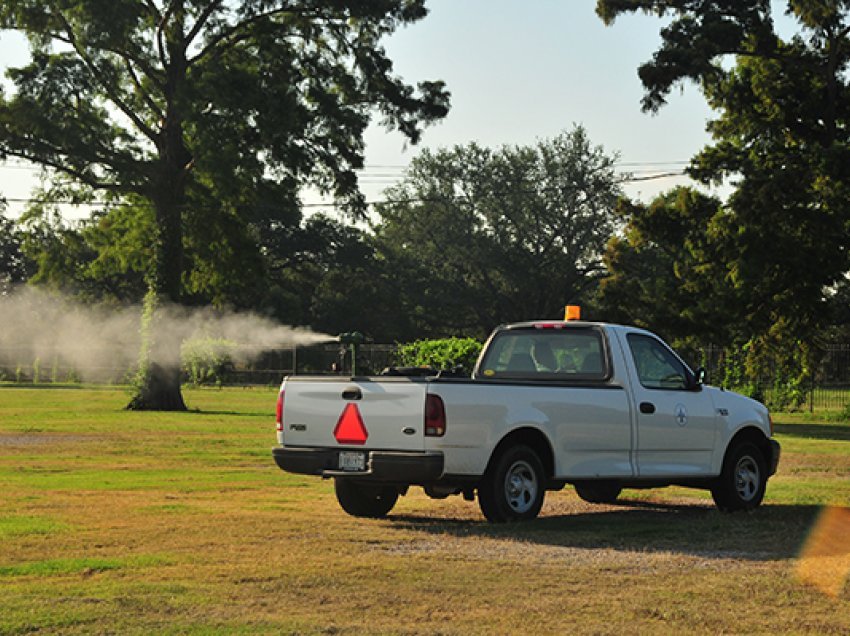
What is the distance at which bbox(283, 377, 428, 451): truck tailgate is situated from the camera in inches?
515

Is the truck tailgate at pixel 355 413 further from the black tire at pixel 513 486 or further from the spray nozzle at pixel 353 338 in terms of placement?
the spray nozzle at pixel 353 338

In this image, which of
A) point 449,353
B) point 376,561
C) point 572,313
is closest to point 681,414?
point 572,313

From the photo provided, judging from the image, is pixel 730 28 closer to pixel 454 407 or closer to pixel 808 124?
pixel 808 124

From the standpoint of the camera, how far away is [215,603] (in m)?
8.95

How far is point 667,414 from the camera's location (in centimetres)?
1479

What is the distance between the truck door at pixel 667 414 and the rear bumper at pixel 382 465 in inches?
104

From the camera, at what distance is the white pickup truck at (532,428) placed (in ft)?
43.0

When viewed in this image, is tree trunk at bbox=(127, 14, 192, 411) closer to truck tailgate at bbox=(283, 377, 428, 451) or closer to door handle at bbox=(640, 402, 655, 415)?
truck tailgate at bbox=(283, 377, 428, 451)

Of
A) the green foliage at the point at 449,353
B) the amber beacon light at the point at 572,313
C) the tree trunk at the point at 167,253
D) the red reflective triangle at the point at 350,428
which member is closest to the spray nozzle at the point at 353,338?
the amber beacon light at the point at 572,313

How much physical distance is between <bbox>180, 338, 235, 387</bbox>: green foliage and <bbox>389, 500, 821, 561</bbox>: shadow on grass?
5400cm

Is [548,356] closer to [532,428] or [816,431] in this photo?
[532,428]

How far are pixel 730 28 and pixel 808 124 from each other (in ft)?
12.2

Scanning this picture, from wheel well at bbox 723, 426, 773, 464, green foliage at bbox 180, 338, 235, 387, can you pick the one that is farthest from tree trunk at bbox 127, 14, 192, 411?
wheel well at bbox 723, 426, 773, 464

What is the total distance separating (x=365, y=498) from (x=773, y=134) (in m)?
29.2
